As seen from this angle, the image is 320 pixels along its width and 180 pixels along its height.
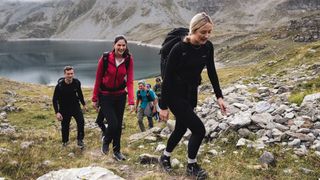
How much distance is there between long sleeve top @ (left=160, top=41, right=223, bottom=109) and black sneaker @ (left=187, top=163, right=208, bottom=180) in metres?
1.45

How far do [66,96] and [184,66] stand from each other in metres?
6.11

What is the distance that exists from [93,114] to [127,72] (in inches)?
774

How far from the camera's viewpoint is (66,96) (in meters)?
12.0

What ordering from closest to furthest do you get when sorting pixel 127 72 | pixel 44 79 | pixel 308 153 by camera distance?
pixel 308 153
pixel 127 72
pixel 44 79

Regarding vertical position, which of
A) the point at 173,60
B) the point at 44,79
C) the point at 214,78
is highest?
the point at 173,60

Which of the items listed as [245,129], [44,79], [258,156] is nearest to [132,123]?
Answer: [245,129]

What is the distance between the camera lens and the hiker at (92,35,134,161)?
9180mm

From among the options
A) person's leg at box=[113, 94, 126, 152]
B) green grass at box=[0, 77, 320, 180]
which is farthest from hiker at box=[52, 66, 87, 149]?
person's leg at box=[113, 94, 126, 152]

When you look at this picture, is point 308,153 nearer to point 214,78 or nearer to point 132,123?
point 214,78

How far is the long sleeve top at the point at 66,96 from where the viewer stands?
469 inches

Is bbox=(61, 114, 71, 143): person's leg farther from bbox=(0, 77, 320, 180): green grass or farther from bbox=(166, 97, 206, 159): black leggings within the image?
bbox=(166, 97, 206, 159): black leggings

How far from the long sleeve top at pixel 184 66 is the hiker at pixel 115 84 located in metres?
2.38

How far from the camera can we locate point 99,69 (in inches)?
366

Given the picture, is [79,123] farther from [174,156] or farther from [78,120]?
[174,156]
